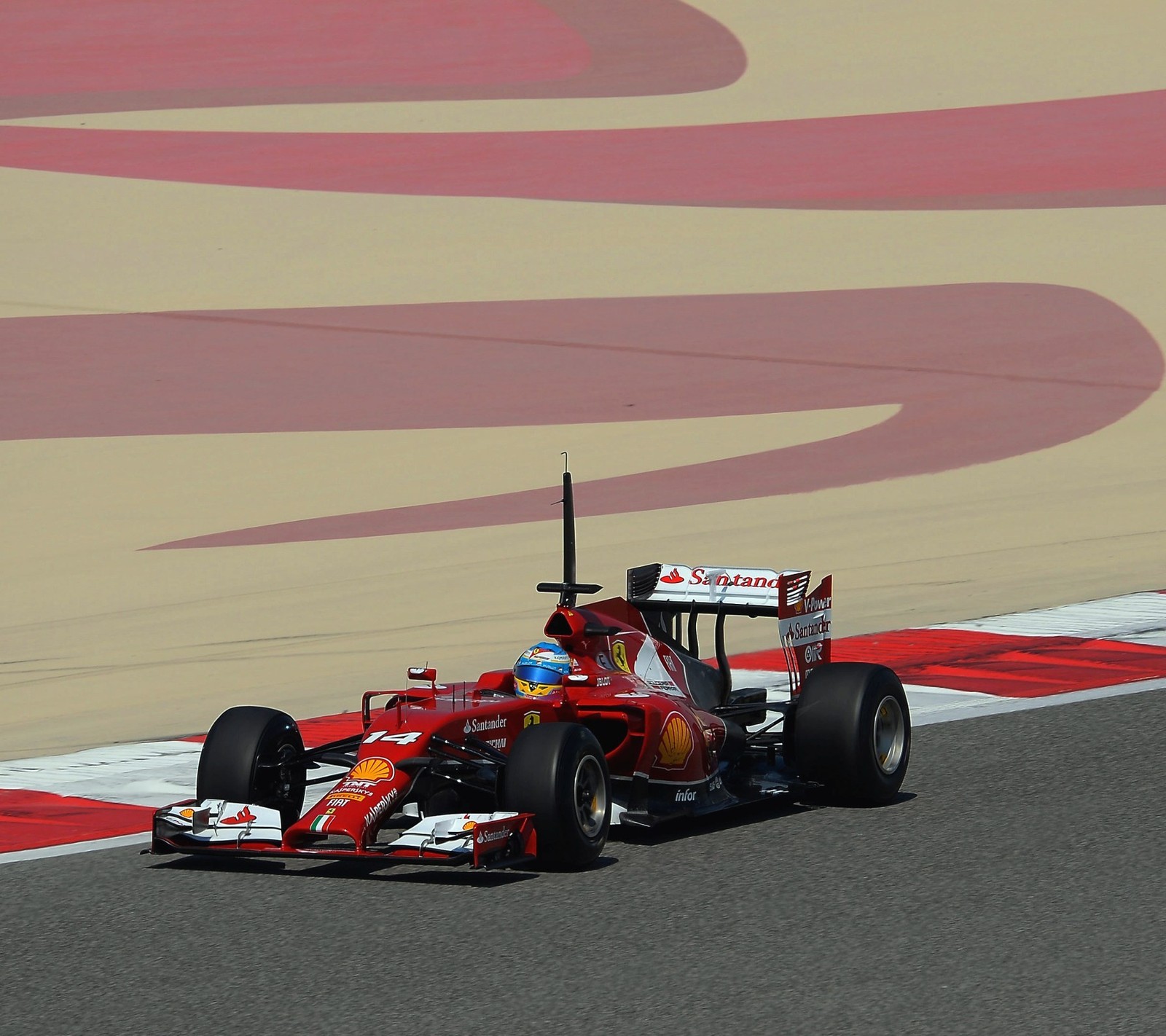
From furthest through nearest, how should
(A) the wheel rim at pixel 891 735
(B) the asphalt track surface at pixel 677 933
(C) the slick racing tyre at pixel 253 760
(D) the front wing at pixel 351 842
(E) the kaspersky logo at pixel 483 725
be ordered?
(A) the wheel rim at pixel 891 735 < (C) the slick racing tyre at pixel 253 760 < (E) the kaspersky logo at pixel 483 725 < (D) the front wing at pixel 351 842 < (B) the asphalt track surface at pixel 677 933

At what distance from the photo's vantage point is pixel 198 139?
3031 centimetres

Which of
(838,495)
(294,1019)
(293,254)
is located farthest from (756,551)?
(293,254)

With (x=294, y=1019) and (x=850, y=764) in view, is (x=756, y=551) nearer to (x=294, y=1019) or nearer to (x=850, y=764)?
(x=850, y=764)

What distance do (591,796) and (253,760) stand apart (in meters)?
1.34

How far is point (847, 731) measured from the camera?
8812mm

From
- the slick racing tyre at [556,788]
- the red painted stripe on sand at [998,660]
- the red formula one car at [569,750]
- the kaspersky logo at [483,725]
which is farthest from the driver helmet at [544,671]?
the red painted stripe on sand at [998,660]

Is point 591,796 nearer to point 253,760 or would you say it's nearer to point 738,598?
point 253,760

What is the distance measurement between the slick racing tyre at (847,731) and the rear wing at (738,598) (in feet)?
2.33

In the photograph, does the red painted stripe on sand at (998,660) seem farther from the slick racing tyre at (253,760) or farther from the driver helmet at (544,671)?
the slick racing tyre at (253,760)

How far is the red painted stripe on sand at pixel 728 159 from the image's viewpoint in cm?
2739

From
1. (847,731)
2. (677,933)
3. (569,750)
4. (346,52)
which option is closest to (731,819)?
(847,731)

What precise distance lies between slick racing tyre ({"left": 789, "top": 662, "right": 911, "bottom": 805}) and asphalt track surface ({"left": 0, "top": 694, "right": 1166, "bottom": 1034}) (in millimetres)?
136

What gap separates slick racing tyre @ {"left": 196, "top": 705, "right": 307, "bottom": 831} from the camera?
329 inches

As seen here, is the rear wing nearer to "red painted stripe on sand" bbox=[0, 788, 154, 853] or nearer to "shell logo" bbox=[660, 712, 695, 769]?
"shell logo" bbox=[660, 712, 695, 769]
